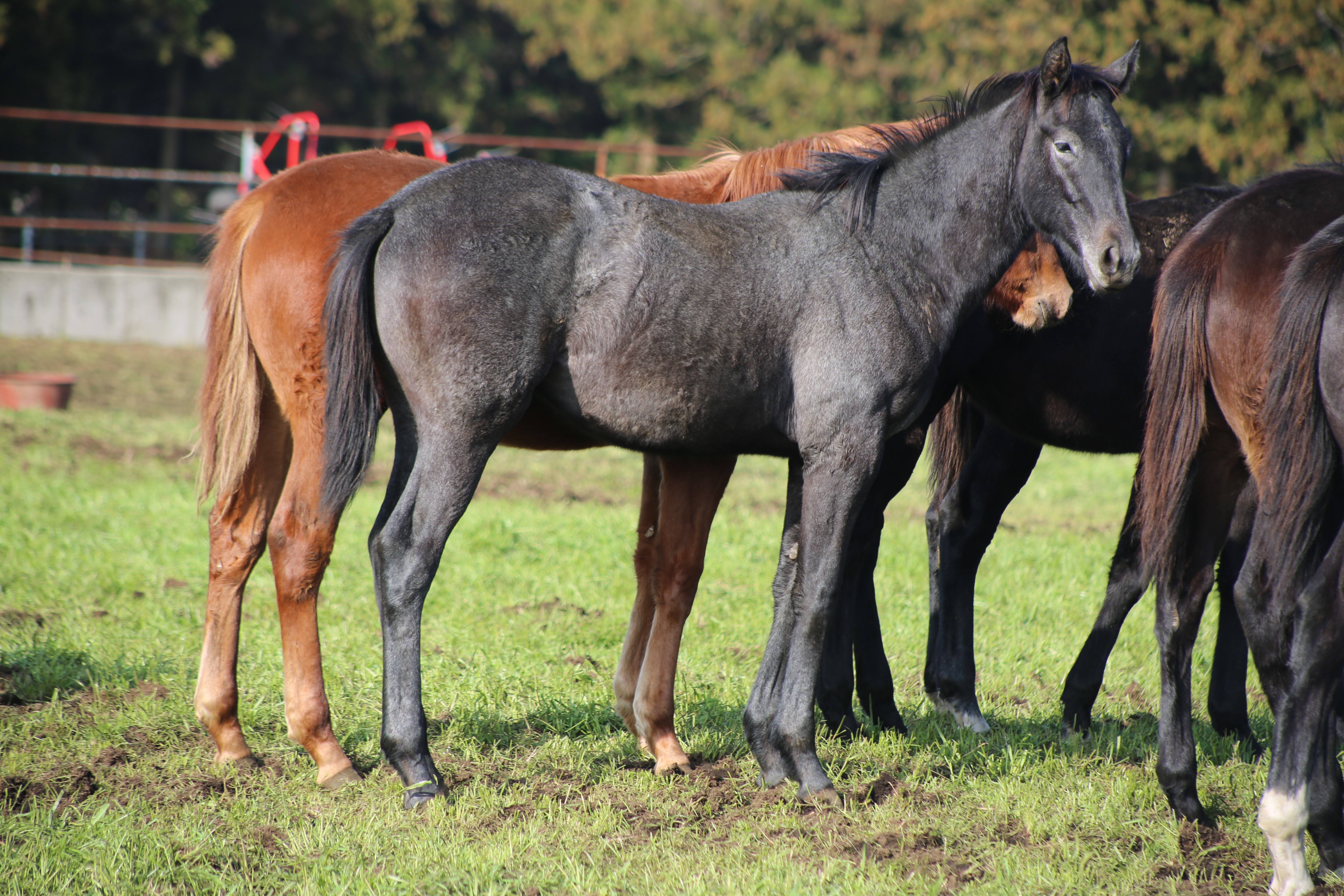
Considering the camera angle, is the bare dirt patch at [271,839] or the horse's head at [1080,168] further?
the horse's head at [1080,168]

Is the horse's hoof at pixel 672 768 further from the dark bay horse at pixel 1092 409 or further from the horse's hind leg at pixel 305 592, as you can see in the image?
the dark bay horse at pixel 1092 409

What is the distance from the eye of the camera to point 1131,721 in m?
4.48

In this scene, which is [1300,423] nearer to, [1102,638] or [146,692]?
[1102,638]

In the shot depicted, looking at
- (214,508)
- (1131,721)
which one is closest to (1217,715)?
(1131,721)

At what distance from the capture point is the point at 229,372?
372cm

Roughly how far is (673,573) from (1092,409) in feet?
5.88

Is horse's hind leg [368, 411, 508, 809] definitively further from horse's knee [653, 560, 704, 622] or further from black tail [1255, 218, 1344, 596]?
black tail [1255, 218, 1344, 596]

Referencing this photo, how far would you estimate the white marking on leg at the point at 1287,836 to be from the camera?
9.40ft

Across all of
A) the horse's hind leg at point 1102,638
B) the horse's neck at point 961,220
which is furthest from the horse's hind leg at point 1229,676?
the horse's neck at point 961,220

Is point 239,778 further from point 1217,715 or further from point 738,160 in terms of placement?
point 1217,715

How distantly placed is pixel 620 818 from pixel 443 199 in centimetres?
193

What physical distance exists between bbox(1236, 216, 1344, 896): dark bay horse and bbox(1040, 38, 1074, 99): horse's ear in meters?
0.86

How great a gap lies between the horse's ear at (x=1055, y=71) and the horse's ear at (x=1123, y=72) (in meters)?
0.14

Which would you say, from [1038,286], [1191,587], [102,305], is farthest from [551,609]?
[102,305]
